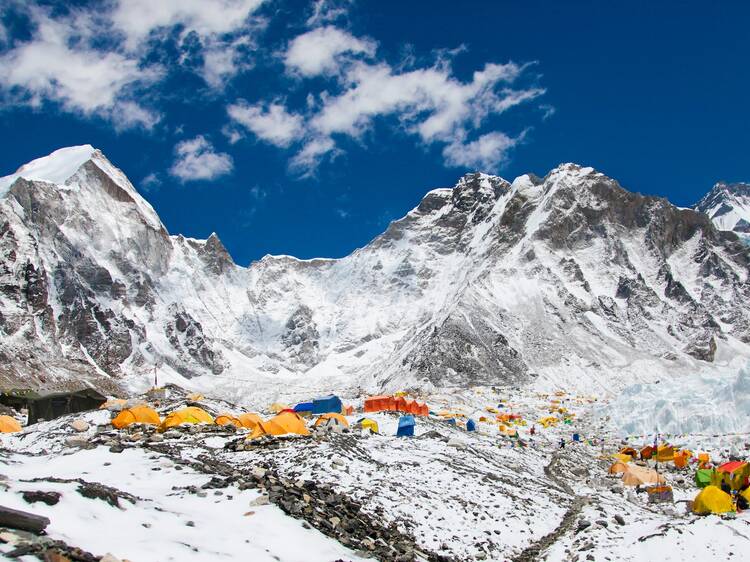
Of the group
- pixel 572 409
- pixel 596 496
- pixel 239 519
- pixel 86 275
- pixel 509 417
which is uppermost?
pixel 86 275

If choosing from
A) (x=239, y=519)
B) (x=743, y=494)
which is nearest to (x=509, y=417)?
(x=743, y=494)

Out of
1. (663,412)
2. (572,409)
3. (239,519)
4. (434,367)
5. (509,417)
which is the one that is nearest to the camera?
(239,519)

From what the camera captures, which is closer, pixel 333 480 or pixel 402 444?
pixel 333 480

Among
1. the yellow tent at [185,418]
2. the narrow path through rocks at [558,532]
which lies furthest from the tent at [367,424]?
the narrow path through rocks at [558,532]

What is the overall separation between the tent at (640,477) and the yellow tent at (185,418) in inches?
932

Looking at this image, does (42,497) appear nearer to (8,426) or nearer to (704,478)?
(8,426)

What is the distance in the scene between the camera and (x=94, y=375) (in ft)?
502

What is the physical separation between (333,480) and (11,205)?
17906 centimetres

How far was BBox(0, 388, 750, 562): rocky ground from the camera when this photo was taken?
1380 cm

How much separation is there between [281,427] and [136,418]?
31.1ft

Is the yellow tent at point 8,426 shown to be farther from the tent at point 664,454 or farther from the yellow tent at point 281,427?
the tent at point 664,454

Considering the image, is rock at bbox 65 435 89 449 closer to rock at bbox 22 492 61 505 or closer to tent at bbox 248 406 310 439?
tent at bbox 248 406 310 439

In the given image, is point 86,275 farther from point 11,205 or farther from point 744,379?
point 744,379

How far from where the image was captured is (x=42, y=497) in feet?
44.5
